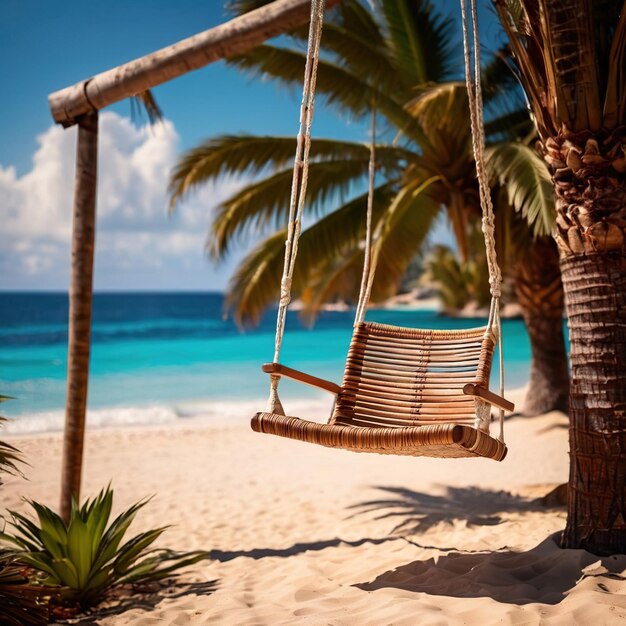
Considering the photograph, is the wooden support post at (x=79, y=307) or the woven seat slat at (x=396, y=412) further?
the wooden support post at (x=79, y=307)

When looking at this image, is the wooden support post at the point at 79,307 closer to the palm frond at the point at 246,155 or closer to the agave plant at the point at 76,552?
the agave plant at the point at 76,552

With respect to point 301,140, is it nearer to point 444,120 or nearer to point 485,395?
point 485,395

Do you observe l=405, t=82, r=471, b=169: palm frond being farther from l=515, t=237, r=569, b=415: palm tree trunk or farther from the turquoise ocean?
the turquoise ocean

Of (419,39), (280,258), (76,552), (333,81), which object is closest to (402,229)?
(280,258)

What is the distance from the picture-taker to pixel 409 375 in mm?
3604

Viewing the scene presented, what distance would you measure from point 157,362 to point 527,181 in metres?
19.9

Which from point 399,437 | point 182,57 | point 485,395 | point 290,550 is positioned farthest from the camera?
point 290,550

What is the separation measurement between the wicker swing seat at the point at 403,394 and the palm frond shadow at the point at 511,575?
22.6 inches

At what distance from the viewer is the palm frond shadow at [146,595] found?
3.23 metres

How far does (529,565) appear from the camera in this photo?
3.14 metres

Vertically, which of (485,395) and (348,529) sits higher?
(485,395)

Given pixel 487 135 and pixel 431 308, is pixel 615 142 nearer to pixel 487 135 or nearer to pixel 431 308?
pixel 487 135

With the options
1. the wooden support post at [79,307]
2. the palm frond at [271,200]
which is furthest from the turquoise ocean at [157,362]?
the palm frond at [271,200]

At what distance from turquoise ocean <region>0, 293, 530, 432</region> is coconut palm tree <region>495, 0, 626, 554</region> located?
9.32 ft
